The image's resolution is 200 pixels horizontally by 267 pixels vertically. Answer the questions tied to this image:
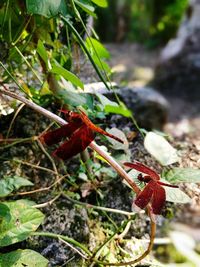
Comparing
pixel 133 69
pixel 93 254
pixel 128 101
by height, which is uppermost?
pixel 93 254

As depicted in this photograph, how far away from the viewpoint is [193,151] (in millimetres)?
897

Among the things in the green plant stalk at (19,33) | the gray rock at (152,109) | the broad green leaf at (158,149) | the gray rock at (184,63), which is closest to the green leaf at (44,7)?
the green plant stalk at (19,33)

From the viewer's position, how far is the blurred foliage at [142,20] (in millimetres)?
6164

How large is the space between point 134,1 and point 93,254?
6879 mm

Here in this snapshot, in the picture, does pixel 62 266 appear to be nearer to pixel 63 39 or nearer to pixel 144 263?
pixel 144 263

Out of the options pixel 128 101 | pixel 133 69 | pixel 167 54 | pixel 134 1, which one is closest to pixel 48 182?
pixel 128 101

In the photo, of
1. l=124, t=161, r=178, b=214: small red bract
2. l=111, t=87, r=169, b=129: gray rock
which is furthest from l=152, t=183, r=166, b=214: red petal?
l=111, t=87, r=169, b=129: gray rock

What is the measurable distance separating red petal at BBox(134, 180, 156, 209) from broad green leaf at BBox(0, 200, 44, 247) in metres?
0.19

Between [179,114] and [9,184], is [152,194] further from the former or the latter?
[179,114]

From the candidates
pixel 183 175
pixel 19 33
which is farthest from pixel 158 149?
pixel 19 33

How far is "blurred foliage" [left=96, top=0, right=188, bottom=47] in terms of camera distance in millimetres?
6164

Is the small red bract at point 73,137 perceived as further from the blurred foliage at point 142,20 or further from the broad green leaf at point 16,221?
the blurred foliage at point 142,20

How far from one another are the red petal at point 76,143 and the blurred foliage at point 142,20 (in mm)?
→ 5795

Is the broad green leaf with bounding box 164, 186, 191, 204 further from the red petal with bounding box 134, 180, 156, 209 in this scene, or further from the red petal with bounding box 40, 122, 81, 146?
the red petal with bounding box 40, 122, 81, 146
